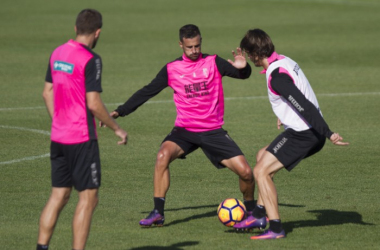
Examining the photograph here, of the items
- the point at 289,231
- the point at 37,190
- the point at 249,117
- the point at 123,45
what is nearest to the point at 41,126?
the point at 249,117

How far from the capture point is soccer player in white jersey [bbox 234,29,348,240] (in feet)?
30.3

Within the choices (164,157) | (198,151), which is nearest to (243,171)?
(164,157)

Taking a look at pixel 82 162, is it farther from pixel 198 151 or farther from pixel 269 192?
pixel 198 151

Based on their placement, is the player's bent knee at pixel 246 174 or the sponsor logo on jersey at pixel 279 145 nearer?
the sponsor logo on jersey at pixel 279 145

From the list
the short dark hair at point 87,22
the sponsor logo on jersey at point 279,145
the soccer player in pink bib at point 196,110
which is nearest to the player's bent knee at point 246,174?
the soccer player in pink bib at point 196,110

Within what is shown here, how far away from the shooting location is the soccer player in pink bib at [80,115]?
Answer: 7.77 meters

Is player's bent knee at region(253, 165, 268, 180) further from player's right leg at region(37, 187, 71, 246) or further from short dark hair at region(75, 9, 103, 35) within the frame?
short dark hair at region(75, 9, 103, 35)

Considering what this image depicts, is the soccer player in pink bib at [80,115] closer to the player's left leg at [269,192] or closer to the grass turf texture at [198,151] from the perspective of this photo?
the grass turf texture at [198,151]

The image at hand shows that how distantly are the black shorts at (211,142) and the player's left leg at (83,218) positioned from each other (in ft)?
8.55

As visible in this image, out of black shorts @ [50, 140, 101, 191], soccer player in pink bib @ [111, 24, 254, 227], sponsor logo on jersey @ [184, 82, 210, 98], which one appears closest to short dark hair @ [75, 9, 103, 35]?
black shorts @ [50, 140, 101, 191]

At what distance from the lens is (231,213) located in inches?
389

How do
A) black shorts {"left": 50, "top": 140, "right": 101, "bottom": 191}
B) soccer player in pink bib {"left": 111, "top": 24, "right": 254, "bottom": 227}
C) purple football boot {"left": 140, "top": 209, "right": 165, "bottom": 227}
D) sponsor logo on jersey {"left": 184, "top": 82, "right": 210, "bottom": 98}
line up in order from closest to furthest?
black shorts {"left": 50, "top": 140, "right": 101, "bottom": 191}, purple football boot {"left": 140, "top": 209, "right": 165, "bottom": 227}, soccer player in pink bib {"left": 111, "top": 24, "right": 254, "bottom": 227}, sponsor logo on jersey {"left": 184, "top": 82, "right": 210, "bottom": 98}

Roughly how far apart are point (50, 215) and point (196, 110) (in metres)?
2.98

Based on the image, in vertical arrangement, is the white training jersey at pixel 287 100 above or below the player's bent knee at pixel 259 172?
above
